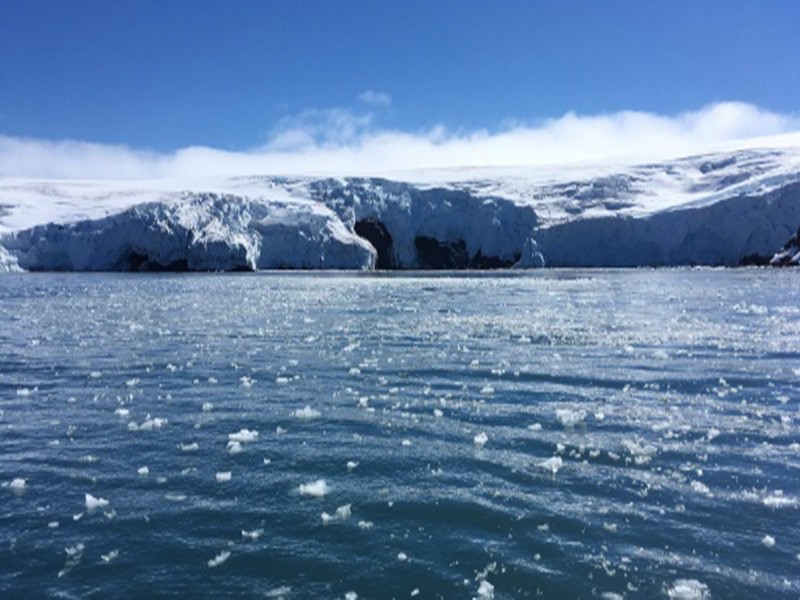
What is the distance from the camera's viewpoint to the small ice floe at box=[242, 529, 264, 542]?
614 centimetres

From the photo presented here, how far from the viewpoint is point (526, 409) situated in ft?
34.4

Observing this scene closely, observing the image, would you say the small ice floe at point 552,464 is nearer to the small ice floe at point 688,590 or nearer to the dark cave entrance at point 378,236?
the small ice floe at point 688,590

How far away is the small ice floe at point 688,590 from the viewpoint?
5.15 metres

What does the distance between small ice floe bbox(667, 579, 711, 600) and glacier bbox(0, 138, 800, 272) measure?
59683 mm

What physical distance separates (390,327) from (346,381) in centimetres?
820

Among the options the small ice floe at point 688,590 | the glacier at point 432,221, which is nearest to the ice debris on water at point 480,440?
the small ice floe at point 688,590

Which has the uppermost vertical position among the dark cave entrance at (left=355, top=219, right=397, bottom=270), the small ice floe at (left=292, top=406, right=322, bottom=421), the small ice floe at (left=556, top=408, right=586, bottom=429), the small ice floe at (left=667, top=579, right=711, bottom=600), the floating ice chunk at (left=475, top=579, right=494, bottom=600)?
the dark cave entrance at (left=355, top=219, right=397, bottom=270)

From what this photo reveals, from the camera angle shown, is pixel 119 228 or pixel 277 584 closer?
pixel 277 584

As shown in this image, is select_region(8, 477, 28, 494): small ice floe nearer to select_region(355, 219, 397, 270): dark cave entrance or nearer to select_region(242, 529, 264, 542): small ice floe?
select_region(242, 529, 264, 542): small ice floe

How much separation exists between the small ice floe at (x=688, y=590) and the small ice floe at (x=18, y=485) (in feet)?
20.3

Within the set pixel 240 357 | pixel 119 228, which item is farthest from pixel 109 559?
pixel 119 228

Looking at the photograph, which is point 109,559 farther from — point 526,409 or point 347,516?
point 526,409

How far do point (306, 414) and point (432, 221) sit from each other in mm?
64261

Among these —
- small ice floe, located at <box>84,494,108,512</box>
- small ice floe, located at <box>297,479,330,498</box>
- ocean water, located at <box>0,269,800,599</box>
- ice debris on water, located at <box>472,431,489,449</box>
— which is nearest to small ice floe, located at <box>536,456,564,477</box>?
ocean water, located at <box>0,269,800,599</box>
